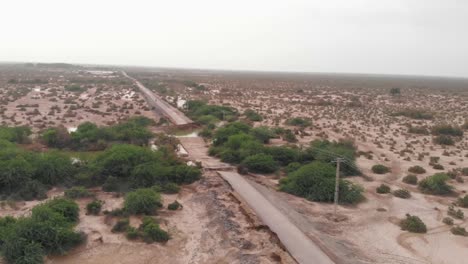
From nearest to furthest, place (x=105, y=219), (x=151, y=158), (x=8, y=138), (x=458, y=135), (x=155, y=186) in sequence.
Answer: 1. (x=105, y=219)
2. (x=155, y=186)
3. (x=151, y=158)
4. (x=8, y=138)
5. (x=458, y=135)

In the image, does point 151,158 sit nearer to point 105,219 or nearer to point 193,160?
point 193,160

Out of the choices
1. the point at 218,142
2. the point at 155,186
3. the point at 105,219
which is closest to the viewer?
the point at 105,219

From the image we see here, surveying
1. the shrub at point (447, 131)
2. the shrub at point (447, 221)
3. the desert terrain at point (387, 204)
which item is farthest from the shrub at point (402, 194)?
the shrub at point (447, 131)

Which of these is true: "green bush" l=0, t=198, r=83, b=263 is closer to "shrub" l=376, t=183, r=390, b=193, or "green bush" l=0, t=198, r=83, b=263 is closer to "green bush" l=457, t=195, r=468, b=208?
"shrub" l=376, t=183, r=390, b=193

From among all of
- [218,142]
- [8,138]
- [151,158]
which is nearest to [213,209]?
[151,158]

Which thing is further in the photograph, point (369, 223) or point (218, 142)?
point (218, 142)

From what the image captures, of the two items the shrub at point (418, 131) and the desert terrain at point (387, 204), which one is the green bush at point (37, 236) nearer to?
the desert terrain at point (387, 204)
